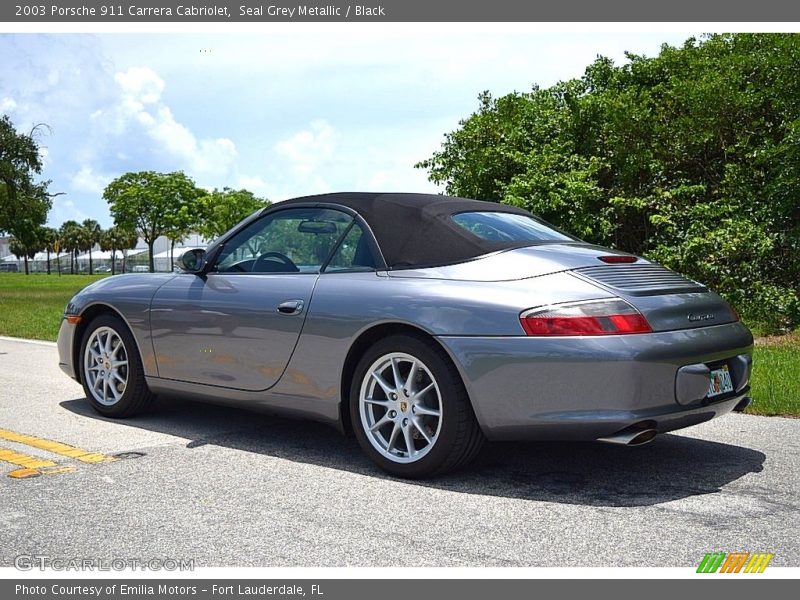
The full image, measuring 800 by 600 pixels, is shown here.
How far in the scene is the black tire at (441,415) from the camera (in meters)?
4.52

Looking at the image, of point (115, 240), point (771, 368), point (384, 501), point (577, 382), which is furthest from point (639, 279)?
point (115, 240)

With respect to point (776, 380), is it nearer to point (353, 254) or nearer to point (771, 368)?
point (771, 368)

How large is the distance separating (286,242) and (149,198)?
77450mm

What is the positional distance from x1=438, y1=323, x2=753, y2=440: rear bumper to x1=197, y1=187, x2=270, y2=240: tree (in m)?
73.6

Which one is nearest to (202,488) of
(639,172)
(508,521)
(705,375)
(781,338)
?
(508,521)

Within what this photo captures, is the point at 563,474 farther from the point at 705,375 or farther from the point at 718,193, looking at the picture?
the point at 718,193

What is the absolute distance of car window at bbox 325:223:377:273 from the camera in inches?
202

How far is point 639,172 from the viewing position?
1697 centimetres

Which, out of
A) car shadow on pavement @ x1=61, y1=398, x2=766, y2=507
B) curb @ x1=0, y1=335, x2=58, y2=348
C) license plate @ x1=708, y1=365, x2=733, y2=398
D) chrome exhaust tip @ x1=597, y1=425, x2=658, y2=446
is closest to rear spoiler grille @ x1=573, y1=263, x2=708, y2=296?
license plate @ x1=708, y1=365, x2=733, y2=398


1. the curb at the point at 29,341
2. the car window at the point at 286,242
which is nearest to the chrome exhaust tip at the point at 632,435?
the car window at the point at 286,242

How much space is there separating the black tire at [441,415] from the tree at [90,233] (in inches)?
5600

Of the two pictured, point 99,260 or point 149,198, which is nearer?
point 149,198

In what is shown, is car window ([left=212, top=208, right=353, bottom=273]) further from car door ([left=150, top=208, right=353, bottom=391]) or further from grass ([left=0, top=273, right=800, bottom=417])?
grass ([left=0, top=273, right=800, bottom=417])

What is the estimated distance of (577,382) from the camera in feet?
14.0
